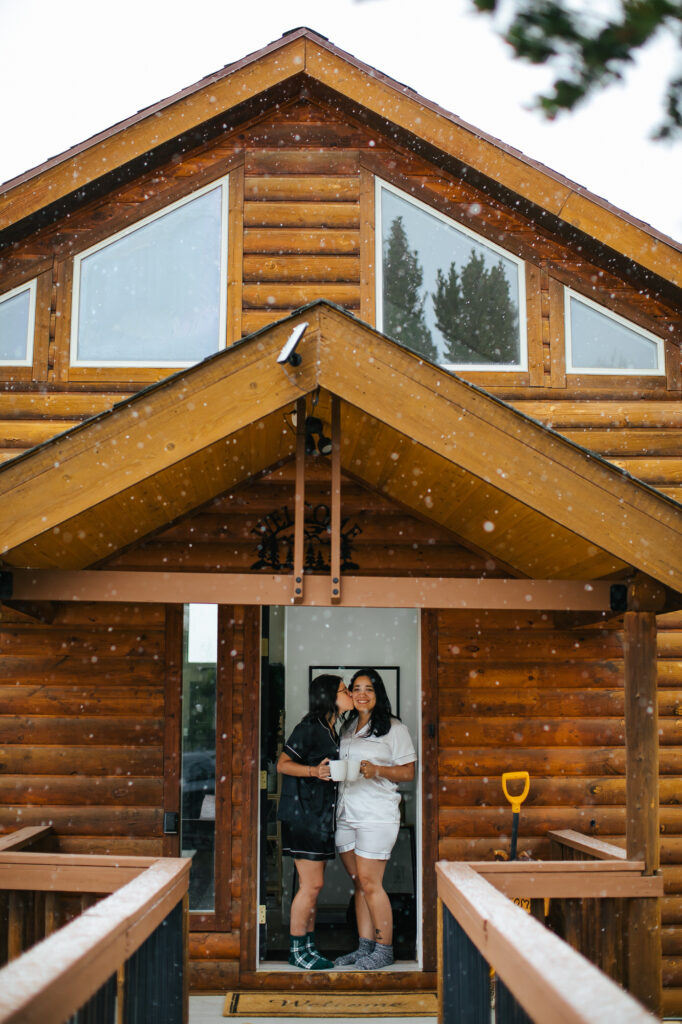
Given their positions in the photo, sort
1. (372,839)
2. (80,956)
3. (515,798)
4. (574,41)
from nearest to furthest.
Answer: (574,41)
(80,956)
(515,798)
(372,839)

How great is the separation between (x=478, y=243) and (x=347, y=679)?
13.0ft

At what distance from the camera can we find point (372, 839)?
18.4 ft

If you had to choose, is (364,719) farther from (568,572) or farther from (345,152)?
(345,152)

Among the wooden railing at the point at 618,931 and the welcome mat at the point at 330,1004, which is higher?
the wooden railing at the point at 618,931

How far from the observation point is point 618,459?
613cm

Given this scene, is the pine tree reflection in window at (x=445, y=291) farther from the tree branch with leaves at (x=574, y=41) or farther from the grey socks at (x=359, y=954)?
the tree branch with leaves at (x=574, y=41)

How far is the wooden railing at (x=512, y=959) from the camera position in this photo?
85.0 inches

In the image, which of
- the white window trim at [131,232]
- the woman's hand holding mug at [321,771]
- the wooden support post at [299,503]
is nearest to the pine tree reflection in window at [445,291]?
the white window trim at [131,232]

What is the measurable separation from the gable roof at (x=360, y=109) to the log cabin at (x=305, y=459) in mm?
20

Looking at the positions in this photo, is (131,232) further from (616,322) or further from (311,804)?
(311,804)

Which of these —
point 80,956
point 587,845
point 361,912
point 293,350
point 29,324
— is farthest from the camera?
Answer: point 29,324

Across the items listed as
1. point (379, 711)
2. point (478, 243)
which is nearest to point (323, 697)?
point (379, 711)

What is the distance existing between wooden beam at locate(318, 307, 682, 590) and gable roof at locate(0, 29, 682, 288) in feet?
7.83

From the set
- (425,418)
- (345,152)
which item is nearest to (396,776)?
(425,418)
